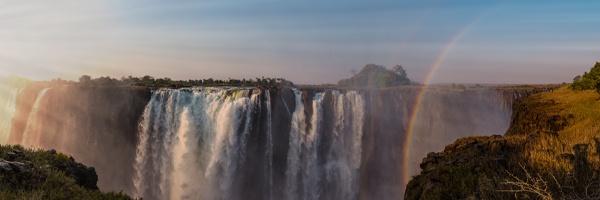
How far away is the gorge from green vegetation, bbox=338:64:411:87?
2820cm

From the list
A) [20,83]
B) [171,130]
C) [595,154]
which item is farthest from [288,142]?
[20,83]

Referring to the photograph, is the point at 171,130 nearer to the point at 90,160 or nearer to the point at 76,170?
the point at 90,160

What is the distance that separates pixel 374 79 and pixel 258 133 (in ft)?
140

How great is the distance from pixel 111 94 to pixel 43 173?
2725 centimetres

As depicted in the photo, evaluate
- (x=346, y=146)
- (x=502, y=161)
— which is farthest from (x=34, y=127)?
(x=502, y=161)

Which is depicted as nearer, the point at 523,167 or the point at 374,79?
the point at 523,167

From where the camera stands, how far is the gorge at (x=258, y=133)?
1352 inches

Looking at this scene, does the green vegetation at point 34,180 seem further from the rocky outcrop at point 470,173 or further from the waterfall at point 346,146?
the waterfall at point 346,146

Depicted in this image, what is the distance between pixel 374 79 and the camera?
72938 mm

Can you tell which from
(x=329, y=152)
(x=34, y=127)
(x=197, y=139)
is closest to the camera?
(x=197, y=139)

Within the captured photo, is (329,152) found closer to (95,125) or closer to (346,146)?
(346,146)

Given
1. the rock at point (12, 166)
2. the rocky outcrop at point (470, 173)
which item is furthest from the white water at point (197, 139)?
the rocky outcrop at point (470, 173)

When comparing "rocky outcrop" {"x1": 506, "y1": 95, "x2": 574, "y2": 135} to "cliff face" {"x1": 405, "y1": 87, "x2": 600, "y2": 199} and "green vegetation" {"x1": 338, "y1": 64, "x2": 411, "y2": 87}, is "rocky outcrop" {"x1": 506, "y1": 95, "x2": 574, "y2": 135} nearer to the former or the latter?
"cliff face" {"x1": 405, "y1": 87, "x2": 600, "y2": 199}

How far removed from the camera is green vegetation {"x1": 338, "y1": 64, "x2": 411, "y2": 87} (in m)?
71.1
